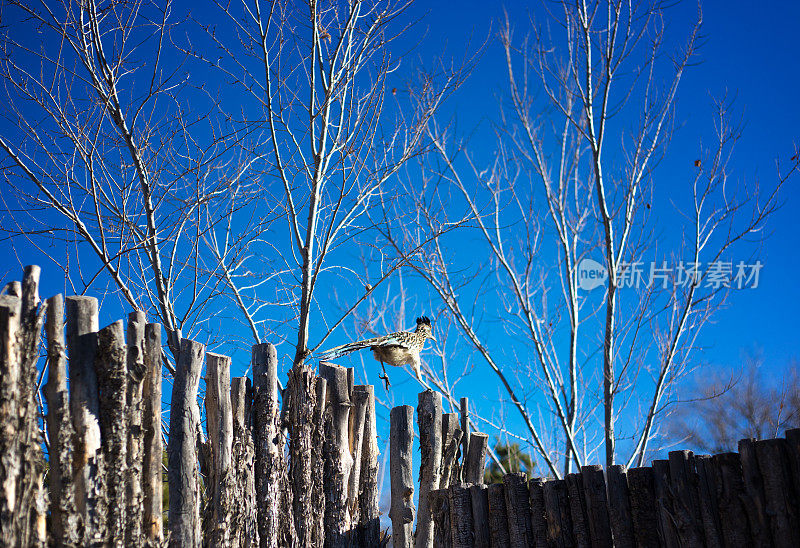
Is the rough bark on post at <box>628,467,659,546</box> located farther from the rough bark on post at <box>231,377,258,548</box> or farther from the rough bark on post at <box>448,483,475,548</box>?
the rough bark on post at <box>231,377,258,548</box>

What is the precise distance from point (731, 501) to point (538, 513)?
103 cm

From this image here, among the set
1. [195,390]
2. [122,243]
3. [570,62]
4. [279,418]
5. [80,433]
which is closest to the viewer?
[80,433]

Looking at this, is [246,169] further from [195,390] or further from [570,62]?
[570,62]

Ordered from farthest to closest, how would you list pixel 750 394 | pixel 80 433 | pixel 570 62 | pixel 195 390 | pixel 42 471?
pixel 750 394 < pixel 570 62 < pixel 195 390 < pixel 80 433 < pixel 42 471

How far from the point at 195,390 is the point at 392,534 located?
1.76 meters

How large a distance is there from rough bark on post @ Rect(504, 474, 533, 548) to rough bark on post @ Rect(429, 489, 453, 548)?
406mm

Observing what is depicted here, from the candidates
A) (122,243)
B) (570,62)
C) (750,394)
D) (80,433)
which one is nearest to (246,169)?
(122,243)

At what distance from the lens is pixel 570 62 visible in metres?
7.14

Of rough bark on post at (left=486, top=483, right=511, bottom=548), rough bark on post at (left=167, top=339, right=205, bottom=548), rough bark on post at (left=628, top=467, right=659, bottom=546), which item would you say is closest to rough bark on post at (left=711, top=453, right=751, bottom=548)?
rough bark on post at (left=628, top=467, right=659, bottom=546)

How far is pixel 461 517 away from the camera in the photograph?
4113 mm

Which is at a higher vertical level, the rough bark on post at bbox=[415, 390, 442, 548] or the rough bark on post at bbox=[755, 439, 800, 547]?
the rough bark on post at bbox=[415, 390, 442, 548]

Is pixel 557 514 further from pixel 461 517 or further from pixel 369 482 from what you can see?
pixel 369 482

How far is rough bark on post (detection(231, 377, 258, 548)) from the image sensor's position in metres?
3.45

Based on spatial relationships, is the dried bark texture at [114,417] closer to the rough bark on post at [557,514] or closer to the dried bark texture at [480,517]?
the dried bark texture at [480,517]
